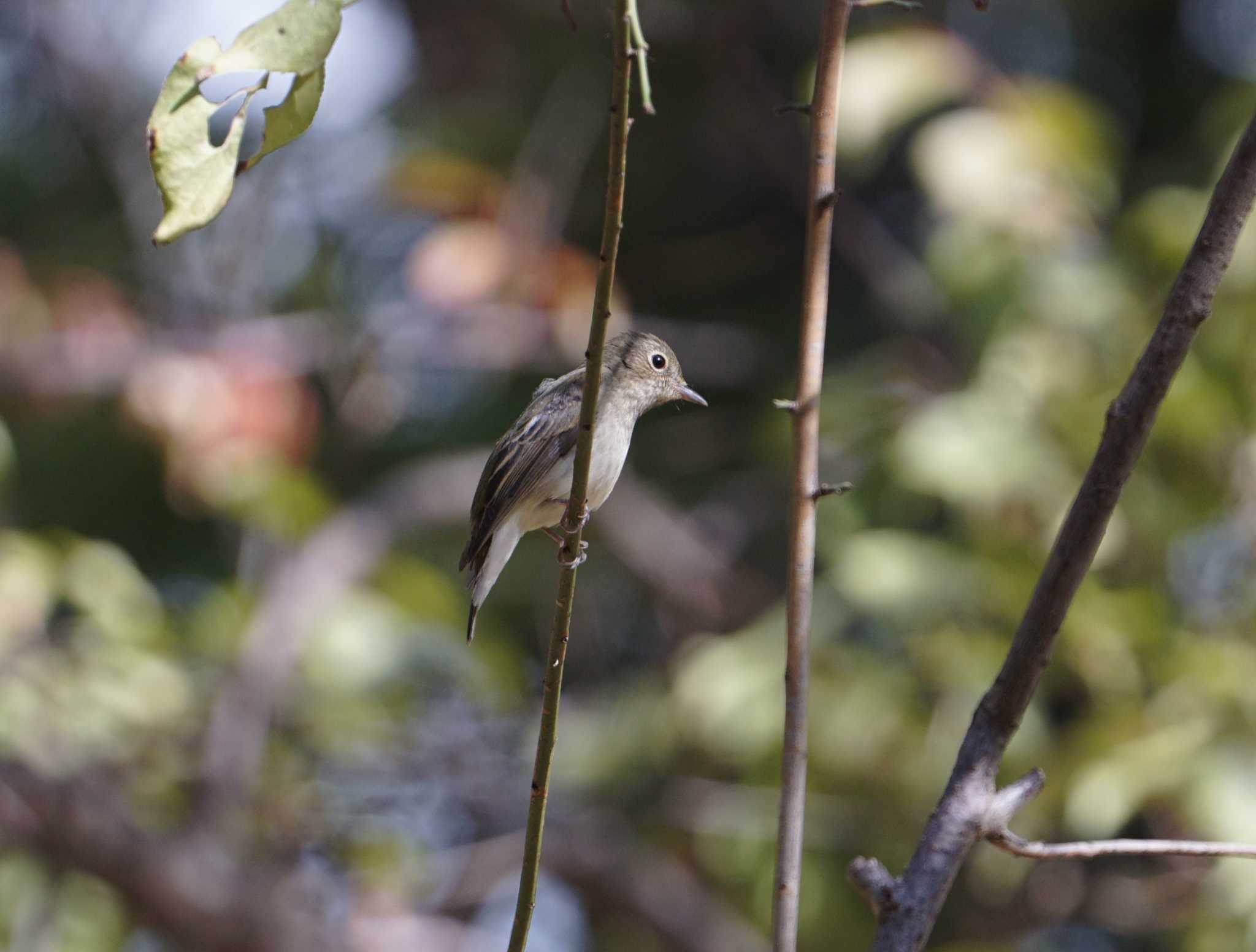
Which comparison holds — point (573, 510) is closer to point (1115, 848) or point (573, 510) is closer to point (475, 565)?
point (1115, 848)

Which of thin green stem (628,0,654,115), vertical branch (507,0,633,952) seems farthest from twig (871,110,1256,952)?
thin green stem (628,0,654,115)

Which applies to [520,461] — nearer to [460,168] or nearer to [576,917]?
[460,168]

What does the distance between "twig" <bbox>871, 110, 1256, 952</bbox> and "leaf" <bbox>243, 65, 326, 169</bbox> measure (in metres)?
1.05

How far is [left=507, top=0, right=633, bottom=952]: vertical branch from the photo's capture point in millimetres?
1570

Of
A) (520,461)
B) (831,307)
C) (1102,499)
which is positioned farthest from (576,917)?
(1102,499)

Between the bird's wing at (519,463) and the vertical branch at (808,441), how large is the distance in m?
1.61

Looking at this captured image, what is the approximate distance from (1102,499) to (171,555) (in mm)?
8749

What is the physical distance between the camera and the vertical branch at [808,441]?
180cm

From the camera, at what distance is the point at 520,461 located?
3.44 metres

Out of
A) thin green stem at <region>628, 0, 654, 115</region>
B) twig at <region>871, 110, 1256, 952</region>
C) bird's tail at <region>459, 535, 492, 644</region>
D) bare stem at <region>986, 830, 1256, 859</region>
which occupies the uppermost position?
bird's tail at <region>459, 535, 492, 644</region>

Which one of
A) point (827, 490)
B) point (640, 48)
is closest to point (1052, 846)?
point (827, 490)

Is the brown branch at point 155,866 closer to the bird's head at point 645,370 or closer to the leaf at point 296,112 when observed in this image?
the bird's head at point 645,370

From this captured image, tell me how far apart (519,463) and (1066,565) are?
6.15ft

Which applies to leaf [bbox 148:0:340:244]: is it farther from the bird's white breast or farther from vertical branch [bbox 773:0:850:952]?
the bird's white breast
